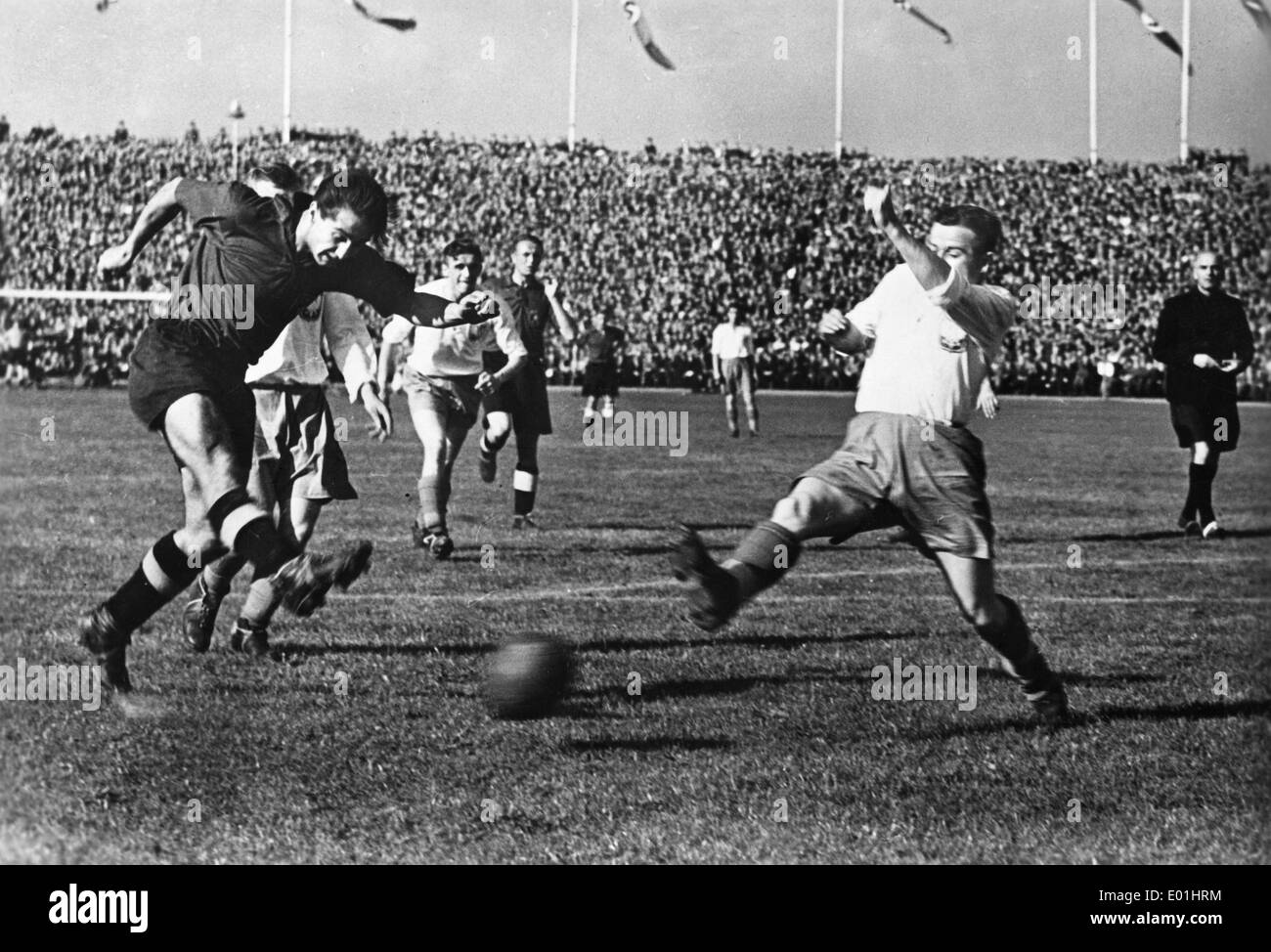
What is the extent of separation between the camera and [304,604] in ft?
19.3

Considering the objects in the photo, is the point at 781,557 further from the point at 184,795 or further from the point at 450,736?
the point at 184,795

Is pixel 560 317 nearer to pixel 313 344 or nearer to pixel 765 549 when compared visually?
pixel 313 344

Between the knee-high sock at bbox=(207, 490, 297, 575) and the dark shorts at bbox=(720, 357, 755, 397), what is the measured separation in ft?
47.1

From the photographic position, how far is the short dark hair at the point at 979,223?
532 centimetres

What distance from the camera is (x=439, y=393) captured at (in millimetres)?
10039

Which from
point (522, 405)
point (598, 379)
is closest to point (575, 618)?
point (522, 405)

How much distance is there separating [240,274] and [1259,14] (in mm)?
3489

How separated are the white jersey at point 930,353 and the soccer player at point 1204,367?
590 cm

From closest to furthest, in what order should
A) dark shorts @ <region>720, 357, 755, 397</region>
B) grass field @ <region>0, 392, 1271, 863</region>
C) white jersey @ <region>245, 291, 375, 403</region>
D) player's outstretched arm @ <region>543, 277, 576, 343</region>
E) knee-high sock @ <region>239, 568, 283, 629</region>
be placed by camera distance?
grass field @ <region>0, 392, 1271, 863</region>
knee-high sock @ <region>239, 568, 283, 629</region>
white jersey @ <region>245, 291, 375, 403</region>
player's outstretched arm @ <region>543, 277, 576, 343</region>
dark shorts @ <region>720, 357, 755, 397</region>

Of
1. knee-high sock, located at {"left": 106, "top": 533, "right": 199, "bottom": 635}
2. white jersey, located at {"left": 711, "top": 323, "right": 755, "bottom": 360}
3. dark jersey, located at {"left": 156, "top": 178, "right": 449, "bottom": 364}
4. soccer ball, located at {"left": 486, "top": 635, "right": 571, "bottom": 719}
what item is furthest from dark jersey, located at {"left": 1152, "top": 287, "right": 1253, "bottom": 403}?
white jersey, located at {"left": 711, "top": 323, "right": 755, "bottom": 360}

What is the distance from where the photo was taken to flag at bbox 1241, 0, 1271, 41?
5.18m

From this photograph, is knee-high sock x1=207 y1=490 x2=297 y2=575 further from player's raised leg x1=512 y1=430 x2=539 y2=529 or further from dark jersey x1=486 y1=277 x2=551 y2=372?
player's raised leg x1=512 y1=430 x2=539 y2=529

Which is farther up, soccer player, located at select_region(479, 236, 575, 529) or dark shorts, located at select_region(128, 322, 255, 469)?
soccer player, located at select_region(479, 236, 575, 529)
